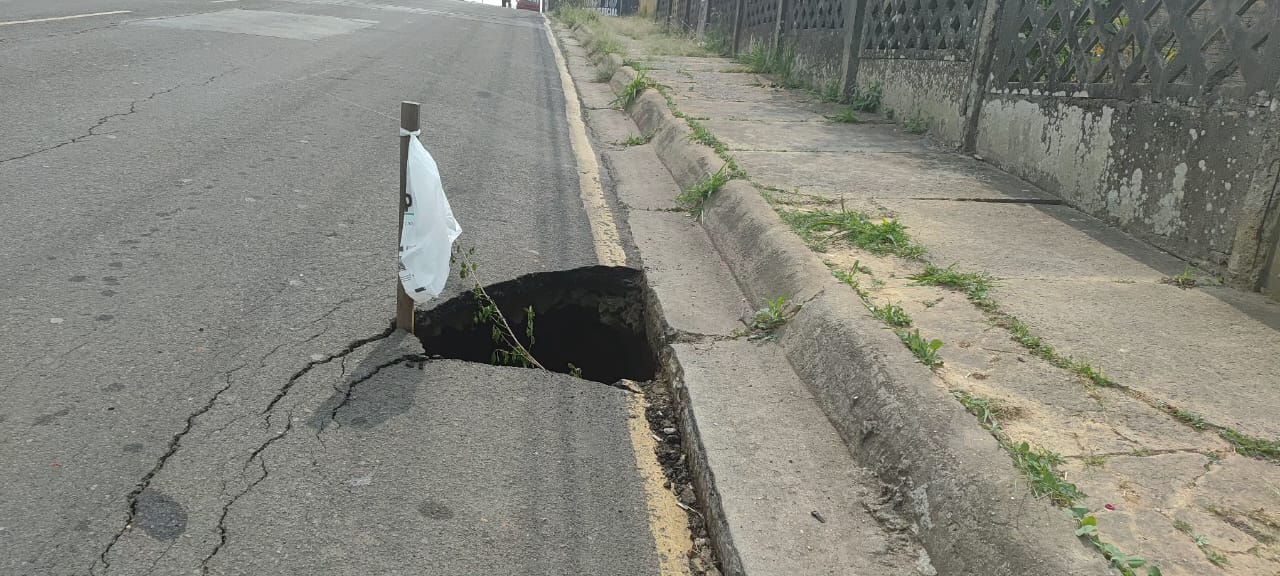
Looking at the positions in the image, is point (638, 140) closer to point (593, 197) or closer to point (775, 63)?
point (593, 197)

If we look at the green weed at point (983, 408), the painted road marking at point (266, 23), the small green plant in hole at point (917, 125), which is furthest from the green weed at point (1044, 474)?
the painted road marking at point (266, 23)

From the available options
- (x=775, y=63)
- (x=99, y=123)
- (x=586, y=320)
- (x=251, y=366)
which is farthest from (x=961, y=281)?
(x=775, y=63)

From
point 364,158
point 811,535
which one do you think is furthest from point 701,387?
point 364,158

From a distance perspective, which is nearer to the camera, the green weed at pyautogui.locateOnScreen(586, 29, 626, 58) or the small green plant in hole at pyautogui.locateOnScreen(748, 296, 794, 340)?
the small green plant in hole at pyautogui.locateOnScreen(748, 296, 794, 340)

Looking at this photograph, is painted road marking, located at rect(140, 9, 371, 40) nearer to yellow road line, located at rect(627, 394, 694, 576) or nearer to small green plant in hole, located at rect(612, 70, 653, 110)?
small green plant in hole, located at rect(612, 70, 653, 110)

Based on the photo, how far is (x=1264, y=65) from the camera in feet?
12.8

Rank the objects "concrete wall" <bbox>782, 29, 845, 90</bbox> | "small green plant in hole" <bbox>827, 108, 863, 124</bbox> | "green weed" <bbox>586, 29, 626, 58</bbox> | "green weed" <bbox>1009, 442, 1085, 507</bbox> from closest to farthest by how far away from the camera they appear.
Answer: "green weed" <bbox>1009, 442, 1085, 507</bbox>, "small green plant in hole" <bbox>827, 108, 863, 124</bbox>, "concrete wall" <bbox>782, 29, 845, 90</bbox>, "green weed" <bbox>586, 29, 626, 58</bbox>

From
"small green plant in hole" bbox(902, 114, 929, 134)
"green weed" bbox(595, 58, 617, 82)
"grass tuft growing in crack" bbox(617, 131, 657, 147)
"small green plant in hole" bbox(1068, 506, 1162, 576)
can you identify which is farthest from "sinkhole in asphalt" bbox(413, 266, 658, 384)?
"green weed" bbox(595, 58, 617, 82)

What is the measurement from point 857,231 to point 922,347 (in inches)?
65.3

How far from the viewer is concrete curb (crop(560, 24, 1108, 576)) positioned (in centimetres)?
216

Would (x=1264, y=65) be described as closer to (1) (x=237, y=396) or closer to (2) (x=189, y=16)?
(1) (x=237, y=396)

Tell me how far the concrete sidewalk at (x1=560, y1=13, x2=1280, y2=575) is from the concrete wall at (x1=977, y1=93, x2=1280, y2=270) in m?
0.14

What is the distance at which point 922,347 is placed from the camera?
3.14 m

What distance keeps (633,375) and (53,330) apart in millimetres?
2488
